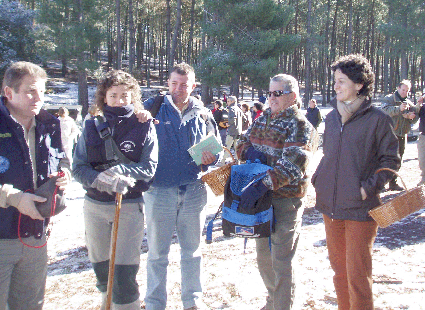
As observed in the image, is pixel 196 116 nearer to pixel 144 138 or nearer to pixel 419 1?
pixel 144 138

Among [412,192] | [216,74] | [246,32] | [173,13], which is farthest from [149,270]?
[173,13]

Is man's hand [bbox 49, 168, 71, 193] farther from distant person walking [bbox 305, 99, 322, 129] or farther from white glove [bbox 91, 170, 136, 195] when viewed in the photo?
distant person walking [bbox 305, 99, 322, 129]

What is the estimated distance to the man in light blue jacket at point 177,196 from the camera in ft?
10.3

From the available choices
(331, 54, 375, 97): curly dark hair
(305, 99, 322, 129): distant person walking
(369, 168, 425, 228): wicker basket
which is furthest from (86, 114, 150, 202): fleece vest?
(305, 99, 322, 129): distant person walking

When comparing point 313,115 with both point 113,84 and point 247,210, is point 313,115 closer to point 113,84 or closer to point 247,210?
point 247,210

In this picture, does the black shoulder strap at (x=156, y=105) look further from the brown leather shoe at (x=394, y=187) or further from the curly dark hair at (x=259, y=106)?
the curly dark hair at (x=259, y=106)

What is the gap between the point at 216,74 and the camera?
2495 cm

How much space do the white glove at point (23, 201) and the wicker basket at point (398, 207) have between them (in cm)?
205

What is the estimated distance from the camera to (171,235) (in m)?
3.23

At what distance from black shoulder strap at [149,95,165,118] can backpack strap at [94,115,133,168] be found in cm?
51

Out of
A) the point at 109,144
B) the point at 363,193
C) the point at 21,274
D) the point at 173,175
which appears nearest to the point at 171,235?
the point at 173,175

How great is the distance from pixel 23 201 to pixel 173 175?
1207 millimetres

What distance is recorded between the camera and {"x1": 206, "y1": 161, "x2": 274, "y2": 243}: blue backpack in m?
2.79

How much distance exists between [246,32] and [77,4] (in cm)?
1088
